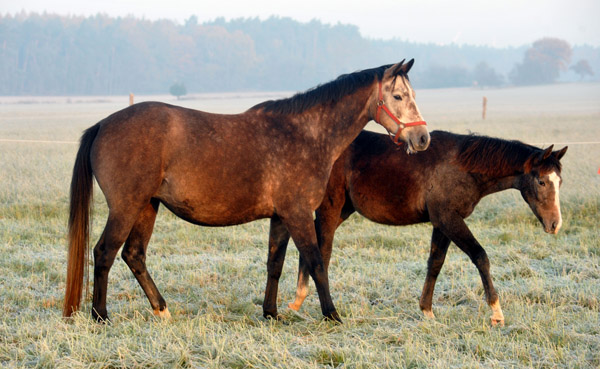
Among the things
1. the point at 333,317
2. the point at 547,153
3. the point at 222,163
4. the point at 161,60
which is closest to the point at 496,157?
the point at 547,153

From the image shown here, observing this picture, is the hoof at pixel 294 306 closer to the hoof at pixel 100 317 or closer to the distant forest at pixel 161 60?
the hoof at pixel 100 317

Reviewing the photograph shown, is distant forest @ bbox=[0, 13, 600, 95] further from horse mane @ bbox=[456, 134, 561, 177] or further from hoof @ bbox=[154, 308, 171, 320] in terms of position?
horse mane @ bbox=[456, 134, 561, 177]

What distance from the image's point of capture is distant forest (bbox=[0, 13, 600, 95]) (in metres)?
101

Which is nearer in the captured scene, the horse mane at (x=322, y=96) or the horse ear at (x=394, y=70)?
the horse ear at (x=394, y=70)

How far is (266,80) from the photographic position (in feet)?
399

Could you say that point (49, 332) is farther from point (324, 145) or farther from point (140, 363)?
point (324, 145)

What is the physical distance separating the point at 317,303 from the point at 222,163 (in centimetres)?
189

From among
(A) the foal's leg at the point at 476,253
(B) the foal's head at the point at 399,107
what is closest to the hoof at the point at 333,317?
(A) the foal's leg at the point at 476,253

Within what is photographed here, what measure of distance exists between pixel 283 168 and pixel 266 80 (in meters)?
119

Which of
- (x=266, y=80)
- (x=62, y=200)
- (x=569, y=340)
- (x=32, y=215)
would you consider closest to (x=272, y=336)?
(x=569, y=340)

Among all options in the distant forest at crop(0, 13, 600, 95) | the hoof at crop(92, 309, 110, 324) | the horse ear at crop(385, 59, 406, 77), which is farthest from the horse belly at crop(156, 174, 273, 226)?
the distant forest at crop(0, 13, 600, 95)

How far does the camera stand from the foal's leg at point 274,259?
526 centimetres

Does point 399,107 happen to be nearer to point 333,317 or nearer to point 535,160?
point 535,160

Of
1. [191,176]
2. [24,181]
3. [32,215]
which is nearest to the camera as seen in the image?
[191,176]
